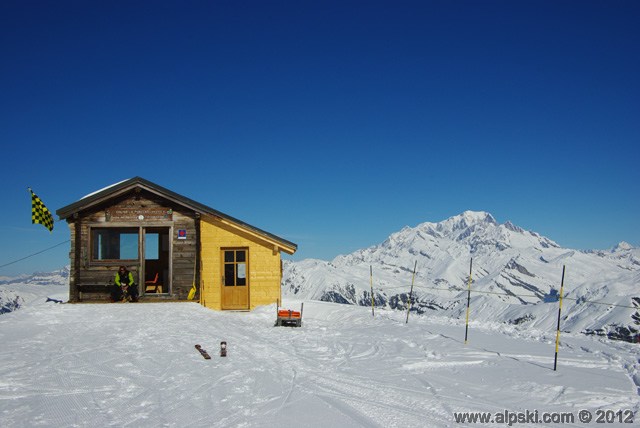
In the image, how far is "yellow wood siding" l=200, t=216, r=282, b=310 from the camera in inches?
759

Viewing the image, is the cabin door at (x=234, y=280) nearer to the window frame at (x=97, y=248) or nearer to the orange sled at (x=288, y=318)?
the window frame at (x=97, y=248)

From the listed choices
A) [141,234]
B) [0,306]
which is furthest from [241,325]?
[0,306]

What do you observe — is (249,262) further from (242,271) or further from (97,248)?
(97,248)

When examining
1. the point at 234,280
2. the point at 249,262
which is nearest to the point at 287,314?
the point at 249,262

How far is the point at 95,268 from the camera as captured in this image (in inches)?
707

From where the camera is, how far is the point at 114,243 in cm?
1903

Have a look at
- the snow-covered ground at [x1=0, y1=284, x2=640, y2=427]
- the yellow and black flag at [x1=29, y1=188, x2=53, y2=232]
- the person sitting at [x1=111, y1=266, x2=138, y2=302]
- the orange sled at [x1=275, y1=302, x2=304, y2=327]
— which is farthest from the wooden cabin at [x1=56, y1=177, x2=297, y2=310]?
the orange sled at [x1=275, y1=302, x2=304, y2=327]

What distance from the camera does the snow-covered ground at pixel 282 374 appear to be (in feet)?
20.6

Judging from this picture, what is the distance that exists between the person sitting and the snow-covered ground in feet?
8.92

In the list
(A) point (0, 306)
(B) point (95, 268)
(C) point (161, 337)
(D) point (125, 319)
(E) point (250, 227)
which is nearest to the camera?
(C) point (161, 337)

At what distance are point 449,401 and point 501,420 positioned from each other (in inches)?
36.0

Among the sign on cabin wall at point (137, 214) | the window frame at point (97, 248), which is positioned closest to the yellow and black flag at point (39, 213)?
the window frame at point (97, 248)

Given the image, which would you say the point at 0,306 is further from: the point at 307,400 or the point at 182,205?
the point at 307,400

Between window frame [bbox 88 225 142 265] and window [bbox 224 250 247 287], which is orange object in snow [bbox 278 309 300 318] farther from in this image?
window frame [bbox 88 225 142 265]
